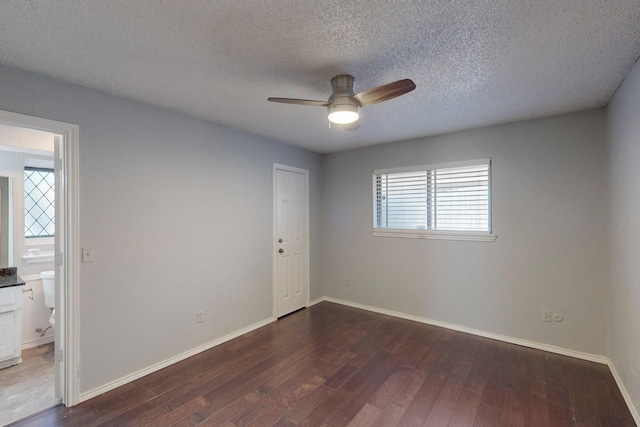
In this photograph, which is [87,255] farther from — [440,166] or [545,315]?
[545,315]

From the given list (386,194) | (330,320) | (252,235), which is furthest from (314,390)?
(386,194)

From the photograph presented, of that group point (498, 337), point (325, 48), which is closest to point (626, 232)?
point (498, 337)

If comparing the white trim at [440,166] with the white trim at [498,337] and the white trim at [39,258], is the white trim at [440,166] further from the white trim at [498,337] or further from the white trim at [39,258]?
the white trim at [39,258]

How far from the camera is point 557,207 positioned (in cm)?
286

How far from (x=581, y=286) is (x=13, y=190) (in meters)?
6.00

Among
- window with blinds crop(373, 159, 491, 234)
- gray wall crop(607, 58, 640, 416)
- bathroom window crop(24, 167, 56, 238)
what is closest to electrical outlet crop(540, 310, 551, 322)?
gray wall crop(607, 58, 640, 416)

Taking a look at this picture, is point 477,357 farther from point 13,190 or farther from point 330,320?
point 13,190

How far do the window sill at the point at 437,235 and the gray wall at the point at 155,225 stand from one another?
1693 millimetres

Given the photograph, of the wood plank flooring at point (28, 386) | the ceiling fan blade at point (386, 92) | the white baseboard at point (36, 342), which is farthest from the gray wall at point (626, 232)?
the white baseboard at point (36, 342)

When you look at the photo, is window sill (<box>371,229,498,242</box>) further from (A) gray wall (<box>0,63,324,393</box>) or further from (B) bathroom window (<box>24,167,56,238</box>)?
(B) bathroom window (<box>24,167,56,238</box>)

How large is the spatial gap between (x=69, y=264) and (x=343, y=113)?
2.29 m

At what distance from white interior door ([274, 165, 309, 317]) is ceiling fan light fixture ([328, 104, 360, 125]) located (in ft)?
6.35

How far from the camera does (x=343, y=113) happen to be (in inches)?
78.1

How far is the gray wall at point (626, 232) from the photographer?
6.23 ft
